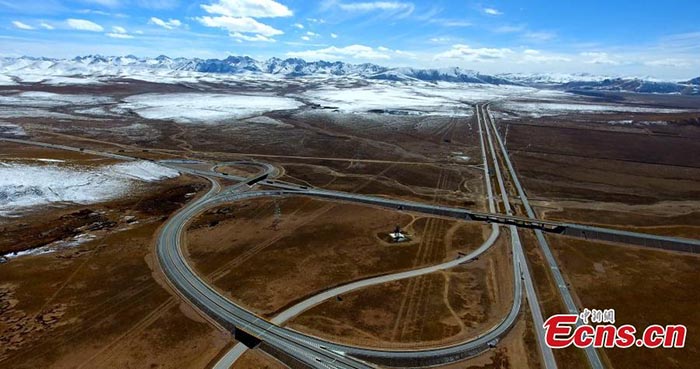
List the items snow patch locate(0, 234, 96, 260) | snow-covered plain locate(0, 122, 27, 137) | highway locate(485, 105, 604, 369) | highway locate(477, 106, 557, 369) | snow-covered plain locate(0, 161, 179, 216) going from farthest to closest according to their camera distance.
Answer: snow-covered plain locate(0, 122, 27, 137)
snow-covered plain locate(0, 161, 179, 216)
snow patch locate(0, 234, 96, 260)
highway locate(477, 106, 557, 369)
highway locate(485, 105, 604, 369)

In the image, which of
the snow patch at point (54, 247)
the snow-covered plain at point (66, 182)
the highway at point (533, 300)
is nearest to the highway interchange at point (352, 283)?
the highway at point (533, 300)

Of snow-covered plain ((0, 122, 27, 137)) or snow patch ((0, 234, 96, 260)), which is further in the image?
snow-covered plain ((0, 122, 27, 137))

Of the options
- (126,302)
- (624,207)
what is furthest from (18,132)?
(624,207)

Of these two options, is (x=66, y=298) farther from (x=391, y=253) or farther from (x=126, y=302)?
(x=391, y=253)

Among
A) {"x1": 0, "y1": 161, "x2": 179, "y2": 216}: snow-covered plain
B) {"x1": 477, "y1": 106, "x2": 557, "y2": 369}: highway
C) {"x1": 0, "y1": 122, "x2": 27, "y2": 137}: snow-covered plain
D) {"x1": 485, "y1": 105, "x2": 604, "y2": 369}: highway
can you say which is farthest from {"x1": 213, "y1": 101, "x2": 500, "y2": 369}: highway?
{"x1": 0, "y1": 122, "x2": 27, "y2": 137}: snow-covered plain

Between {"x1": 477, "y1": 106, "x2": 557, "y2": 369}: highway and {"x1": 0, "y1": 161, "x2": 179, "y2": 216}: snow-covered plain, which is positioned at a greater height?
{"x1": 0, "y1": 161, "x2": 179, "y2": 216}: snow-covered plain

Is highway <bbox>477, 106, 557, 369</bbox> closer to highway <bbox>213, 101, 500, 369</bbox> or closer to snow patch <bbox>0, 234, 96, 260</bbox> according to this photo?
highway <bbox>213, 101, 500, 369</bbox>
